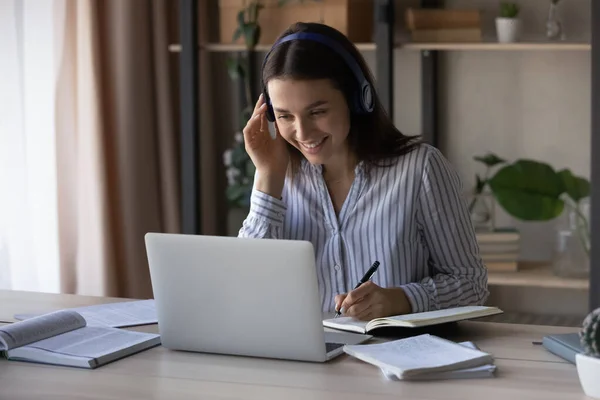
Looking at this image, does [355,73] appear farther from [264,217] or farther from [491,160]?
[491,160]

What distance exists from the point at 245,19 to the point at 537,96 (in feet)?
3.49

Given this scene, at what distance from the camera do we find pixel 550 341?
150 cm

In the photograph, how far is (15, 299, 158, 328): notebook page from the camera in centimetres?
174

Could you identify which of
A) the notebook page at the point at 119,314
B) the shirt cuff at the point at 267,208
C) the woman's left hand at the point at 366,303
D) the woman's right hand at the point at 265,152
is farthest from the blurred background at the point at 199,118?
the woman's left hand at the point at 366,303

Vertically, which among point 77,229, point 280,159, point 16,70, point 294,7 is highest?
point 294,7

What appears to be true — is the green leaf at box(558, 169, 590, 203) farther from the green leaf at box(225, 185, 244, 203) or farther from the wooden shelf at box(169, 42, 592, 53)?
the green leaf at box(225, 185, 244, 203)

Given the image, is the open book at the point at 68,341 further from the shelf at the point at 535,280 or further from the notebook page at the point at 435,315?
the shelf at the point at 535,280

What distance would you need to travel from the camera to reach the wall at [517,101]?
326 centimetres

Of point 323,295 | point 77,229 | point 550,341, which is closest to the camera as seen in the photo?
point 550,341

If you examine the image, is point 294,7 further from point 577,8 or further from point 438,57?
point 577,8

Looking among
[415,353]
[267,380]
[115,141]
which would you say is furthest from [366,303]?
[115,141]

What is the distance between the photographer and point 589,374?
4.04ft

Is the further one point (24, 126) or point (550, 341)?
point (24, 126)

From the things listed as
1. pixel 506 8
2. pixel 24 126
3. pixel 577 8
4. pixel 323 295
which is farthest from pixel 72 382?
A: pixel 577 8
